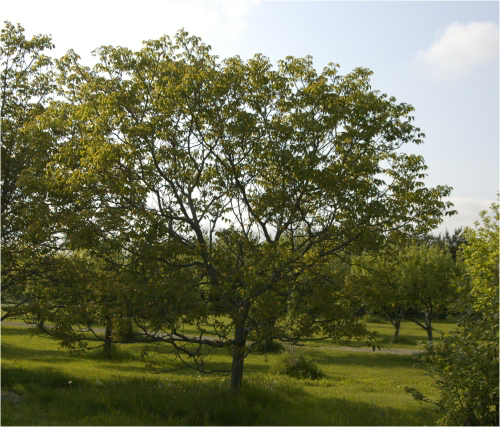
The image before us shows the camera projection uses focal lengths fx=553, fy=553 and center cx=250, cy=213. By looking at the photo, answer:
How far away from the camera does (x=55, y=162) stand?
12156 millimetres

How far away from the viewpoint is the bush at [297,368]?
19.3 metres

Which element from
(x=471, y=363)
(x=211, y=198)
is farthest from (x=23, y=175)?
(x=471, y=363)

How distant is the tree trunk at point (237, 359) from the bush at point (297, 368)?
722 centimetres

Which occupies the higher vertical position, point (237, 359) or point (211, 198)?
point (211, 198)

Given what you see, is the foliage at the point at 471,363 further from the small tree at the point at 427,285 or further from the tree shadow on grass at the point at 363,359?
the small tree at the point at 427,285

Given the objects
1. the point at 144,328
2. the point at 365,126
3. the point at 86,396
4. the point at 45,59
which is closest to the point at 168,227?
the point at 144,328

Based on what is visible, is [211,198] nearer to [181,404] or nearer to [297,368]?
[181,404]

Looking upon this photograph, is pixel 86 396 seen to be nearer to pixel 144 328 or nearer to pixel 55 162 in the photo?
pixel 144 328

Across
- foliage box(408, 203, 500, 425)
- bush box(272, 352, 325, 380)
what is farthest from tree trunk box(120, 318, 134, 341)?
bush box(272, 352, 325, 380)

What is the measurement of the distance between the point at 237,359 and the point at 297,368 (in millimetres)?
7918

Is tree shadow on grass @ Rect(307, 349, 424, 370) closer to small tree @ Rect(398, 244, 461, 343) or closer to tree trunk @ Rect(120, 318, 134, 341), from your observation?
small tree @ Rect(398, 244, 461, 343)

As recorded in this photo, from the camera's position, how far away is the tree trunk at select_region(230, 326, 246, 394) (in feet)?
→ 38.6

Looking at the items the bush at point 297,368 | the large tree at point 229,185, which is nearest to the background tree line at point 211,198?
the large tree at point 229,185

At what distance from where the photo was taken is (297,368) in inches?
768
